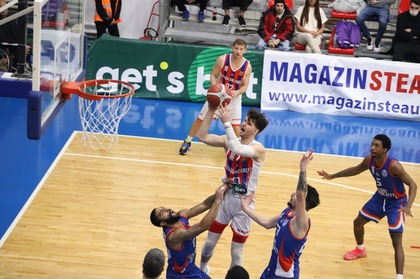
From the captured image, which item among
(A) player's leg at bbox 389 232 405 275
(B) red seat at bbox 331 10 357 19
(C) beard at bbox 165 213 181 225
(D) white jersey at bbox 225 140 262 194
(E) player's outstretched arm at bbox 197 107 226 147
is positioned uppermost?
(B) red seat at bbox 331 10 357 19

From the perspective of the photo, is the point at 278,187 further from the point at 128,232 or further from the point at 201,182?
the point at 128,232

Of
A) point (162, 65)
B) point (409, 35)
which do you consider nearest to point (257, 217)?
point (162, 65)

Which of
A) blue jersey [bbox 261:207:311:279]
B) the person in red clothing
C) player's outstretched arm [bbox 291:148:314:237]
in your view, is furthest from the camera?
the person in red clothing

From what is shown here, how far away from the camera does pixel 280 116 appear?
48.9 ft

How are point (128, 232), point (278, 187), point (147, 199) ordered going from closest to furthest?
point (128, 232) < point (147, 199) < point (278, 187)

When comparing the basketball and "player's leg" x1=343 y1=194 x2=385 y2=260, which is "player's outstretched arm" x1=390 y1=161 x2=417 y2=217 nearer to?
"player's leg" x1=343 y1=194 x2=385 y2=260

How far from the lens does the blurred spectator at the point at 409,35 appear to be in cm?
1622

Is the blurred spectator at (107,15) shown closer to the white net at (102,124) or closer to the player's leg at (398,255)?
the white net at (102,124)

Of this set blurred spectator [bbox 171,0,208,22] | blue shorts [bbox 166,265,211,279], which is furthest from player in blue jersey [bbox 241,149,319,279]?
blurred spectator [bbox 171,0,208,22]

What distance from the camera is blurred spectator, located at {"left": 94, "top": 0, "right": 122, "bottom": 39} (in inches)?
656

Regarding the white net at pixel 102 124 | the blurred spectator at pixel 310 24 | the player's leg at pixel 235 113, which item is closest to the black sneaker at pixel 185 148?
the player's leg at pixel 235 113

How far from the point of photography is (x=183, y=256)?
23.8ft

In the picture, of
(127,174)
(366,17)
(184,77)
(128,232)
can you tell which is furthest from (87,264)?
(366,17)

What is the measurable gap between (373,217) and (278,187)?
2521 millimetres
